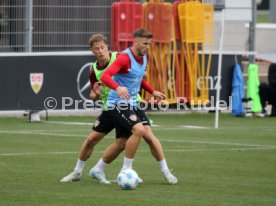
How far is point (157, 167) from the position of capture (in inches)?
584

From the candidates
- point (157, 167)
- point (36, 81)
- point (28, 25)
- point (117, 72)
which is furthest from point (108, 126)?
point (28, 25)

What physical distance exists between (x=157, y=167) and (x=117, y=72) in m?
2.68

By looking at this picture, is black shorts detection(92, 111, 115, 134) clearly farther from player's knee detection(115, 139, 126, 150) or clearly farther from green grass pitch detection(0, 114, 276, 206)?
green grass pitch detection(0, 114, 276, 206)

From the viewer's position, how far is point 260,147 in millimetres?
18266

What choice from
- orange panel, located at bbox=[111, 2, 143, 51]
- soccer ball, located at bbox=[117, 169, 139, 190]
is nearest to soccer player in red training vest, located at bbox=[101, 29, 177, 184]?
soccer ball, located at bbox=[117, 169, 139, 190]

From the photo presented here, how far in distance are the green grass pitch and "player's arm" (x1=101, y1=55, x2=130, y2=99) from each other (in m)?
1.20

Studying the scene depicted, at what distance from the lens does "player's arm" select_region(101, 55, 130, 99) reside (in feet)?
40.0

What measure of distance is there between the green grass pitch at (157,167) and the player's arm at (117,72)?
1197mm

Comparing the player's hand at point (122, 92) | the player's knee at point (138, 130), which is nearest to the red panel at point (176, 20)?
the player's knee at point (138, 130)

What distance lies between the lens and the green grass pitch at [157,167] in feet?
37.3

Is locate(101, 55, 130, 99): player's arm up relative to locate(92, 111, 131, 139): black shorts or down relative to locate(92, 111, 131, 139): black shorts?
up

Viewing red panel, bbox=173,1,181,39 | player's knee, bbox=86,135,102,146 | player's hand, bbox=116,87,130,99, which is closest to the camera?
player's hand, bbox=116,87,130,99

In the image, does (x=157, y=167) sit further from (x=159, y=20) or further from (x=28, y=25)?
(x=159, y=20)

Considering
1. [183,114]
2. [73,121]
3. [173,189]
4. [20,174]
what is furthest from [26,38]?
[173,189]
